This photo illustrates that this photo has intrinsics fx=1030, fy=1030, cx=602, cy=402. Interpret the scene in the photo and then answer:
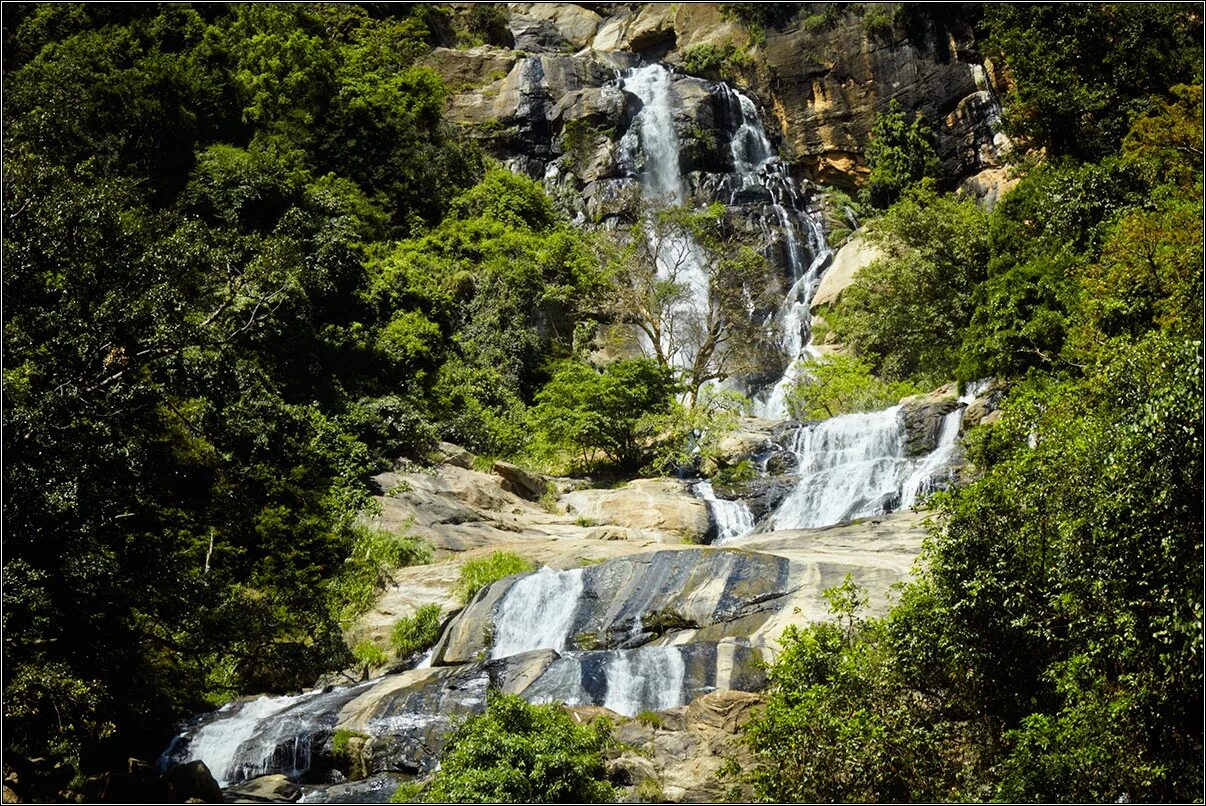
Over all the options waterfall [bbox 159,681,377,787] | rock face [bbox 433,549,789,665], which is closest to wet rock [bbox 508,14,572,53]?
rock face [bbox 433,549,789,665]

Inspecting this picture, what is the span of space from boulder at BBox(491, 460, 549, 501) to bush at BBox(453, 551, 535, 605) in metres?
6.08

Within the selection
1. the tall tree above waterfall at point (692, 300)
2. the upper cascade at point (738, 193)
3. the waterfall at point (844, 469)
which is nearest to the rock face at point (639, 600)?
the waterfall at point (844, 469)

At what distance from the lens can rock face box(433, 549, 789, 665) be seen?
16.6 m

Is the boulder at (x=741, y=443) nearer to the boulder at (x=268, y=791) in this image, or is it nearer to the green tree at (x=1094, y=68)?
the green tree at (x=1094, y=68)

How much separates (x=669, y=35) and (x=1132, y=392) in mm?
45647

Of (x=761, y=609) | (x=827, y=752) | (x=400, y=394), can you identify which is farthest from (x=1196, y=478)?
(x=400, y=394)

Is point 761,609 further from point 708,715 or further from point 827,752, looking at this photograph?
point 827,752

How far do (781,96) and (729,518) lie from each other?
2698 cm

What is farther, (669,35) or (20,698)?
(669,35)

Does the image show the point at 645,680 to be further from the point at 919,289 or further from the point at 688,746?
the point at 919,289

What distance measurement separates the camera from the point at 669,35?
53.0m

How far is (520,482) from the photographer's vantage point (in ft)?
89.5

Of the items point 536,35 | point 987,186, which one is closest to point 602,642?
point 987,186

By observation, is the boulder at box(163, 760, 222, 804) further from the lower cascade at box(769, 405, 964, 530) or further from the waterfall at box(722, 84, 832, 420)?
the waterfall at box(722, 84, 832, 420)
